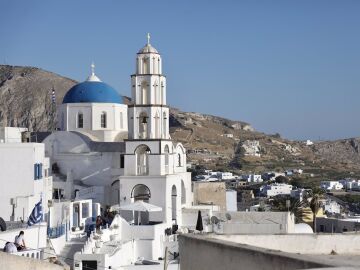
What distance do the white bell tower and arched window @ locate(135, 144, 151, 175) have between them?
1.60ft

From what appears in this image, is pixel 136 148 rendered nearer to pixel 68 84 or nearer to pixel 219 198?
pixel 219 198

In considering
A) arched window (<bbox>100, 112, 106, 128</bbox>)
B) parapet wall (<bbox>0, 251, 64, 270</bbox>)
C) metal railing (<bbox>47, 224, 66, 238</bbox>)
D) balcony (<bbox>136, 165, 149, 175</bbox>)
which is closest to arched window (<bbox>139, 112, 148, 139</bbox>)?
balcony (<bbox>136, 165, 149, 175</bbox>)

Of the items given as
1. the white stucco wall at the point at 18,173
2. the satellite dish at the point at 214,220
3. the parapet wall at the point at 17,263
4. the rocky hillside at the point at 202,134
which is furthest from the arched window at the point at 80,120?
the rocky hillside at the point at 202,134

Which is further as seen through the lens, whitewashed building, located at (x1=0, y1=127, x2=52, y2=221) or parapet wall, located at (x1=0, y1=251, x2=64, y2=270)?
whitewashed building, located at (x1=0, y1=127, x2=52, y2=221)

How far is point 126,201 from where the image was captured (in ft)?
114

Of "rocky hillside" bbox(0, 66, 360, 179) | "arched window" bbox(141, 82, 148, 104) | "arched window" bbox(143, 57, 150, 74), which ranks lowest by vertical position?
"arched window" bbox(141, 82, 148, 104)

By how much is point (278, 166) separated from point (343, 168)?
26318mm

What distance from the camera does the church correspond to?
115 ft

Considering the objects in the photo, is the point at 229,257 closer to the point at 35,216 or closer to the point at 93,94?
the point at 35,216

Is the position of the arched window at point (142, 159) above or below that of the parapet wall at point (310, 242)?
above

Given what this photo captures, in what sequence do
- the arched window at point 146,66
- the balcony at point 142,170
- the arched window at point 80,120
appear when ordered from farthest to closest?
the arched window at point 80,120
the arched window at point 146,66
the balcony at point 142,170

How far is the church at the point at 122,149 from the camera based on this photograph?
35.0 meters

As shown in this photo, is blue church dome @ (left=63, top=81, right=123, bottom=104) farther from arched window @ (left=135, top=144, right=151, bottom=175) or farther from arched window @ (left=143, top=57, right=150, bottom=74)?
arched window @ (left=135, top=144, right=151, bottom=175)

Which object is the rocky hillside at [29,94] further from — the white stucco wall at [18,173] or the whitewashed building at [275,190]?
the white stucco wall at [18,173]
